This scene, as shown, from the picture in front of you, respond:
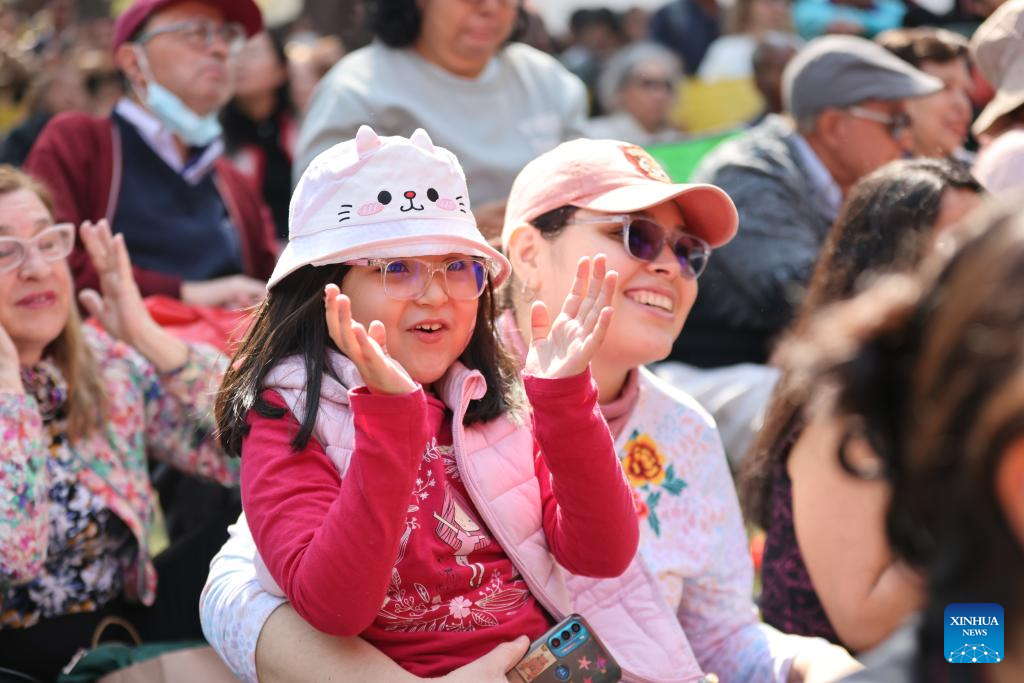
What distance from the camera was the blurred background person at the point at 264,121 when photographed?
6.65 metres

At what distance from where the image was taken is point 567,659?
2.39m

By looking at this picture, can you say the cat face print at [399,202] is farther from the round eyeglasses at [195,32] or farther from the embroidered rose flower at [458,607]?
the round eyeglasses at [195,32]

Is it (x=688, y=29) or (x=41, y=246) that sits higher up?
(x=41, y=246)

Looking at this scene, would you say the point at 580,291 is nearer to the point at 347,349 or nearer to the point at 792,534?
the point at 347,349

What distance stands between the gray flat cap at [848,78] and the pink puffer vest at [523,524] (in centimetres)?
281

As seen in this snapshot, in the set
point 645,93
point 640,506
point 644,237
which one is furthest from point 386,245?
point 645,93

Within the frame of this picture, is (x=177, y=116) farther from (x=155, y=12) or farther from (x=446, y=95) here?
(x=446, y=95)

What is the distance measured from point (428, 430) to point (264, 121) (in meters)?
4.89

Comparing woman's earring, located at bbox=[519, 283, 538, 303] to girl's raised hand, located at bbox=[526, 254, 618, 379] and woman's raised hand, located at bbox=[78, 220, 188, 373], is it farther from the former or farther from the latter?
woman's raised hand, located at bbox=[78, 220, 188, 373]

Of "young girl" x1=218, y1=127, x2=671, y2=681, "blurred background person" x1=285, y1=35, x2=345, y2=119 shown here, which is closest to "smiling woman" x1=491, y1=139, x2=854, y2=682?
"young girl" x1=218, y1=127, x2=671, y2=681

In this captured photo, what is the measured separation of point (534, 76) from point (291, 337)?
2.62 m

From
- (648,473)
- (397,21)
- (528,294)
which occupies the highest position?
(397,21)

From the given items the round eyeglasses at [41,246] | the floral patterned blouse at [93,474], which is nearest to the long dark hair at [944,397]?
the floral patterned blouse at [93,474]

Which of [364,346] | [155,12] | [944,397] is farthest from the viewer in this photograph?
[155,12]
